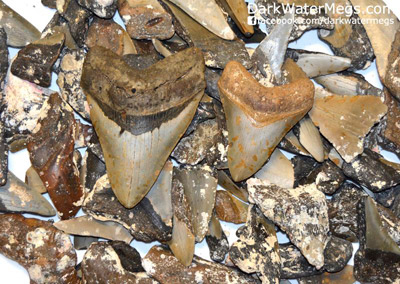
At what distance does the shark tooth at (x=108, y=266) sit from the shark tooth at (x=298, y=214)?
0.32 meters

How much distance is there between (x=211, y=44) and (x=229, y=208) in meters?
0.39


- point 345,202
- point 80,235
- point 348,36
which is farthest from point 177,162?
point 348,36

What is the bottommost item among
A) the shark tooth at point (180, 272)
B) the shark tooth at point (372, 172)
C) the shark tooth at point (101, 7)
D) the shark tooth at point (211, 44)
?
the shark tooth at point (180, 272)

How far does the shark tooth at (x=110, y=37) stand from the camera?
52.3 inches

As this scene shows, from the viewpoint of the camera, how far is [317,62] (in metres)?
1.33

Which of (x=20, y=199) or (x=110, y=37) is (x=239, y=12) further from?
(x=20, y=199)

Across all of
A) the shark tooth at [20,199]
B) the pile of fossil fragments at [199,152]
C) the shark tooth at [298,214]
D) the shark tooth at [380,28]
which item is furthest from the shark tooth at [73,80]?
the shark tooth at [380,28]

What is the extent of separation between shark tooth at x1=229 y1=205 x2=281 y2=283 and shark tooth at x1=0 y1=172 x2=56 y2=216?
0.46 meters

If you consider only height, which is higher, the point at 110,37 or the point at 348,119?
the point at 110,37

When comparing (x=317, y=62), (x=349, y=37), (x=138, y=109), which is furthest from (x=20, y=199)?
(x=349, y=37)

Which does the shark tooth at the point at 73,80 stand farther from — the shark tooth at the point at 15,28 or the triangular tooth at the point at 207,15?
the triangular tooth at the point at 207,15

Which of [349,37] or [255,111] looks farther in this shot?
[349,37]

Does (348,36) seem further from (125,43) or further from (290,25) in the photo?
(125,43)

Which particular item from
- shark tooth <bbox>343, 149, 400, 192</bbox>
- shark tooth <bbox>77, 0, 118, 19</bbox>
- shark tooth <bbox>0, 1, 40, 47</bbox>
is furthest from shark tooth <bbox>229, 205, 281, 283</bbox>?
shark tooth <bbox>0, 1, 40, 47</bbox>
